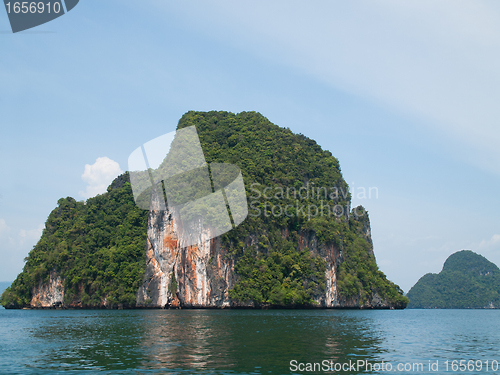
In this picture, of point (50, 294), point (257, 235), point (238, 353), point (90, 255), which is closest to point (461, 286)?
point (257, 235)

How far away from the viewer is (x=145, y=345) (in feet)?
58.1

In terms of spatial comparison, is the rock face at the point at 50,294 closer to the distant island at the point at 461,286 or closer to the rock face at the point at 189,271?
the rock face at the point at 189,271

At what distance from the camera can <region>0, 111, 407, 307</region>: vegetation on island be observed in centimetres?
5581

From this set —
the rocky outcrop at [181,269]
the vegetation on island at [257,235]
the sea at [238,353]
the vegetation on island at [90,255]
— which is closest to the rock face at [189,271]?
the rocky outcrop at [181,269]

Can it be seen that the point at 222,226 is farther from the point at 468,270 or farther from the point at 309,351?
the point at 468,270

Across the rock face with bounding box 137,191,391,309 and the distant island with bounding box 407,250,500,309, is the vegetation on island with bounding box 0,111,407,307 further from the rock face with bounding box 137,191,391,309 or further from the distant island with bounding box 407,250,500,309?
the distant island with bounding box 407,250,500,309

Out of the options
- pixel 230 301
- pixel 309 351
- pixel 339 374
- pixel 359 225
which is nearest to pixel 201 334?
pixel 309 351

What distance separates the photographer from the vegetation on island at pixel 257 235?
183ft

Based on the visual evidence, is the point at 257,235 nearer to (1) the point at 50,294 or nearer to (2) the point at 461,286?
(1) the point at 50,294

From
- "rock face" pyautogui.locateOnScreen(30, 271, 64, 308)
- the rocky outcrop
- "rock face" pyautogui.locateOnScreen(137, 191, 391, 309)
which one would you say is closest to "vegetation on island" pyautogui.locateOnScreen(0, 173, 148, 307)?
"rock face" pyautogui.locateOnScreen(30, 271, 64, 308)

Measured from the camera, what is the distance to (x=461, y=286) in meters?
130

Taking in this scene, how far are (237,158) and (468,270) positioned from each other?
353 feet

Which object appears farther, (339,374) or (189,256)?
(189,256)

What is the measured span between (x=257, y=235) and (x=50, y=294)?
109 ft
